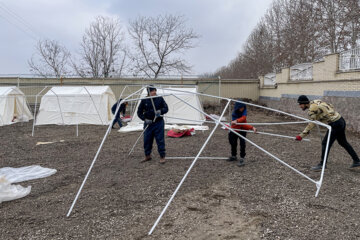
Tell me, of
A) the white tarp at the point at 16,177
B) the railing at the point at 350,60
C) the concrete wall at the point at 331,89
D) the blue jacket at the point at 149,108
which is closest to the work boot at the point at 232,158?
the blue jacket at the point at 149,108

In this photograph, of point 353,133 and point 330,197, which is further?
point 353,133

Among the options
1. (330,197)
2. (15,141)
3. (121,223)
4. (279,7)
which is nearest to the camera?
(121,223)

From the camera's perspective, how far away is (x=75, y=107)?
1306 centimetres

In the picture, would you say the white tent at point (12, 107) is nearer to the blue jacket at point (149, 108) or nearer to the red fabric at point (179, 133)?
the red fabric at point (179, 133)

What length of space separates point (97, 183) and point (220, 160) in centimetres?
287

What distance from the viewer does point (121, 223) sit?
337 centimetres

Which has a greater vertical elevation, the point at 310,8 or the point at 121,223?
the point at 310,8

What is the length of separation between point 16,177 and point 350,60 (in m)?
11.6

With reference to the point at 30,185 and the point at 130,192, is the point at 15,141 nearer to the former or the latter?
the point at 30,185

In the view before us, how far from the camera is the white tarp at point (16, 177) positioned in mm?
4195

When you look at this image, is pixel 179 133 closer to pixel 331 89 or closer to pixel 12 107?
pixel 331 89

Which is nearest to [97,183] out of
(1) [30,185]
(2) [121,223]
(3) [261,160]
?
(1) [30,185]

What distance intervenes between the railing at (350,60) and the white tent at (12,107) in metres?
16.1

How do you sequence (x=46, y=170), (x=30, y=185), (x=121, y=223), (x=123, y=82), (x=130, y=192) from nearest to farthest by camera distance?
(x=121, y=223), (x=130, y=192), (x=30, y=185), (x=46, y=170), (x=123, y=82)
